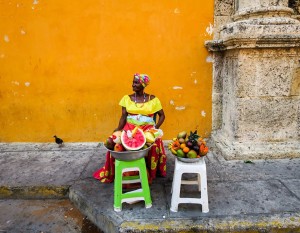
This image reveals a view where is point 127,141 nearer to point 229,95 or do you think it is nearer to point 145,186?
point 145,186

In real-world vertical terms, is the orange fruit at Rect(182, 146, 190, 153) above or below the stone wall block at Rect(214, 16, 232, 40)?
below

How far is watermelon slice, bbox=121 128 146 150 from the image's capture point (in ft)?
9.18

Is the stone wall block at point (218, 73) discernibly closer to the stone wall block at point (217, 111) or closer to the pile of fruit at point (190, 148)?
the stone wall block at point (217, 111)

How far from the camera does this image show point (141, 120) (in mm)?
3584

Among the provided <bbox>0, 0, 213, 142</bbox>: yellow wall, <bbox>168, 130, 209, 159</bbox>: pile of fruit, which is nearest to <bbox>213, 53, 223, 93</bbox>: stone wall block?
<bbox>0, 0, 213, 142</bbox>: yellow wall

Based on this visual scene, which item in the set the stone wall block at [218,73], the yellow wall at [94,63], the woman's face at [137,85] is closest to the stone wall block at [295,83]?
the stone wall block at [218,73]

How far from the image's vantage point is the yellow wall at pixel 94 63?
464cm

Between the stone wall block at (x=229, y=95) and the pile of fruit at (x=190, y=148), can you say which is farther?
the stone wall block at (x=229, y=95)

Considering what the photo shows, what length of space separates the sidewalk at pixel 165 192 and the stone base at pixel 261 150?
10 cm

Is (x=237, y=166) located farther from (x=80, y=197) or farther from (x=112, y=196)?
(x=80, y=197)

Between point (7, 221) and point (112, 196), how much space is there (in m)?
1.24

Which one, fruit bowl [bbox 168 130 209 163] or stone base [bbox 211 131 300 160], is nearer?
fruit bowl [bbox 168 130 209 163]

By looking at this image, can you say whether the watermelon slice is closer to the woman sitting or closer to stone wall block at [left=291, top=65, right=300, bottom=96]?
the woman sitting

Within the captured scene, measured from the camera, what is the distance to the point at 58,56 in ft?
15.7
